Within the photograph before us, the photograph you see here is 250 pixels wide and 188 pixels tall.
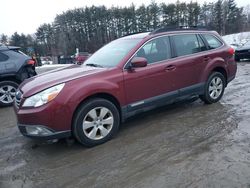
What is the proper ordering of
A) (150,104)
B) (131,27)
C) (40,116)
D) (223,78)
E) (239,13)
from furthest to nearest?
(239,13) → (131,27) → (223,78) → (150,104) → (40,116)

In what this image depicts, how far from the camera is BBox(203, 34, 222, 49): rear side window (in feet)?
18.6

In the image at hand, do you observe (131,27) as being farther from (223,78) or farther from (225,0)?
(223,78)

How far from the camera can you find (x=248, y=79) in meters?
8.39

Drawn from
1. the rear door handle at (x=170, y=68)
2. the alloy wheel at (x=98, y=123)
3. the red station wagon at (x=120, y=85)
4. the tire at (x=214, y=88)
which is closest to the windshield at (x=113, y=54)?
the red station wagon at (x=120, y=85)

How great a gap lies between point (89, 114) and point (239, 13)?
252 feet

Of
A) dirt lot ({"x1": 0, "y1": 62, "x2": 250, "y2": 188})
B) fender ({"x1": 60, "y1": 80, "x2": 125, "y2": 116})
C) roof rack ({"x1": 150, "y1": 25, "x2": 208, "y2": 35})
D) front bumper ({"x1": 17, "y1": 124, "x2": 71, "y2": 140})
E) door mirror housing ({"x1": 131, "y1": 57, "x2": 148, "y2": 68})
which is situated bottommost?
dirt lot ({"x1": 0, "y1": 62, "x2": 250, "y2": 188})

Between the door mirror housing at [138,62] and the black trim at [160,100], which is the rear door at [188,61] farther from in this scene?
the door mirror housing at [138,62]

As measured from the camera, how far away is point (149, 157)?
11.7 ft

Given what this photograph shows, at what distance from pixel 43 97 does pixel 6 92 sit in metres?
4.15

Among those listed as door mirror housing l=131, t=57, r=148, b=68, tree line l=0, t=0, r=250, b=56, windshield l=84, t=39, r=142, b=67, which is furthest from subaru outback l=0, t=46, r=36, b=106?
tree line l=0, t=0, r=250, b=56

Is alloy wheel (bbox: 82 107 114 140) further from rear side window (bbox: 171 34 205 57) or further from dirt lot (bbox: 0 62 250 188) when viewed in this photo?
rear side window (bbox: 171 34 205 57)

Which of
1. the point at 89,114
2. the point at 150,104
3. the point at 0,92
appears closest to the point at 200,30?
the point at 150,104

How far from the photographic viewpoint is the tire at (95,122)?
3.85m

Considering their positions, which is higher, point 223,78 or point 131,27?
point 131,27
